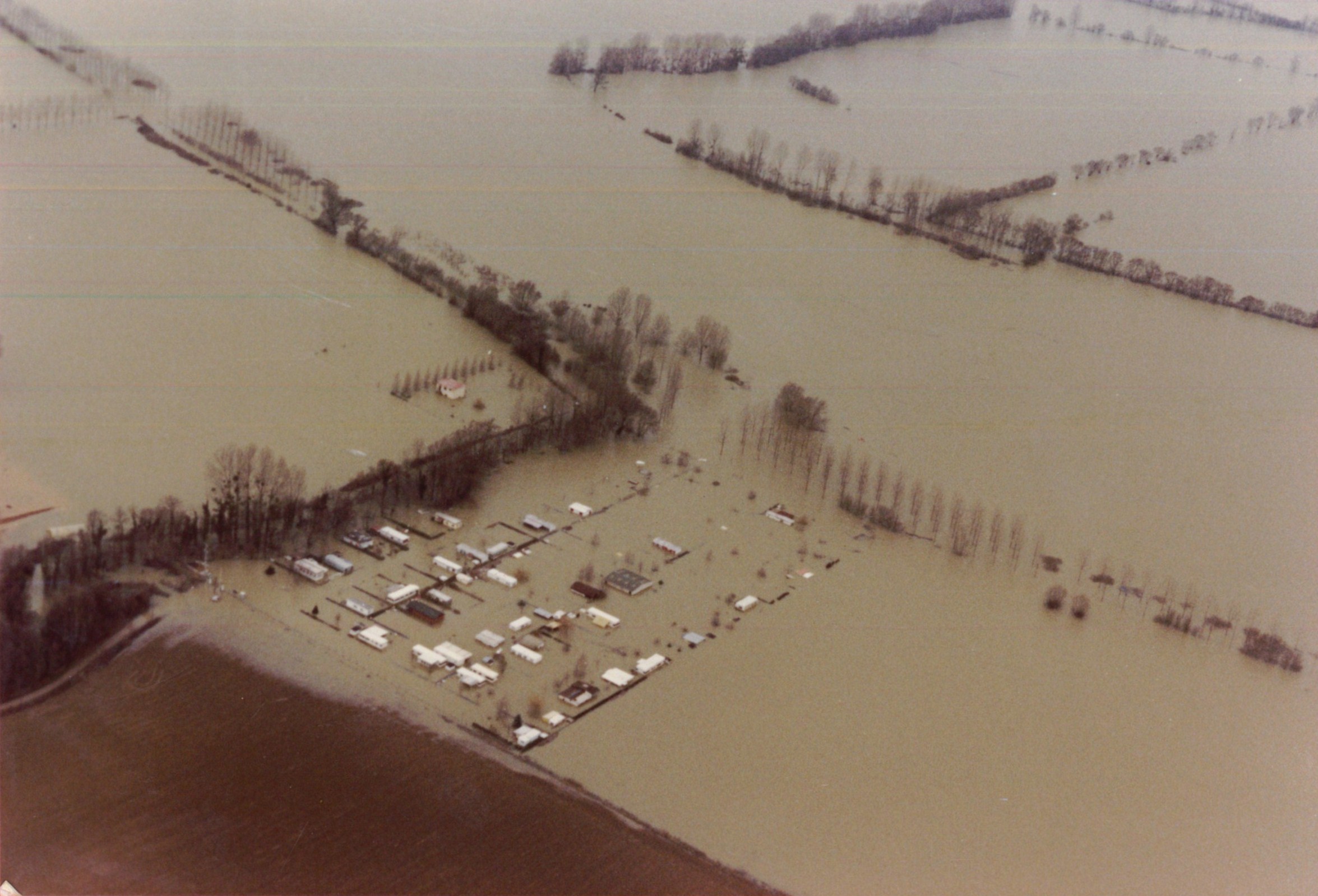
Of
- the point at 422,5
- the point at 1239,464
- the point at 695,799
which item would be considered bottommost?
the point at 695,799

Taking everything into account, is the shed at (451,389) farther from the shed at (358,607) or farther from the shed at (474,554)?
the shed at (358,607)

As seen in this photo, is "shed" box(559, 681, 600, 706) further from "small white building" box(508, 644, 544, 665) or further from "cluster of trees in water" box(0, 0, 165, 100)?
"cluster of trees in water" box(0, 0, 165, 100)

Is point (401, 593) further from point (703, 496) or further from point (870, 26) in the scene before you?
point (870, 26)

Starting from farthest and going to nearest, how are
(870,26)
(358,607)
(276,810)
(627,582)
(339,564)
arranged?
(870,26)
(627,582)
(339,564)
(358,607)
(276,810)

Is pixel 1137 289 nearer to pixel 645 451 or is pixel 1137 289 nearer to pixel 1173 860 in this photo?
pixel 645 451

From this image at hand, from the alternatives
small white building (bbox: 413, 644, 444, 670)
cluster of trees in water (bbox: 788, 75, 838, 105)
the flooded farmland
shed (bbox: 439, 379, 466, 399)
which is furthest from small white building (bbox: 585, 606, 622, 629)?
cluster of trees in water (bbox: 788, 75, 838, 105)

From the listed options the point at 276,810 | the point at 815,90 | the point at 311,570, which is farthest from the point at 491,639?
the point at 815,90

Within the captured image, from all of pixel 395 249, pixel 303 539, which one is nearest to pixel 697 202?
pixel 395 249
